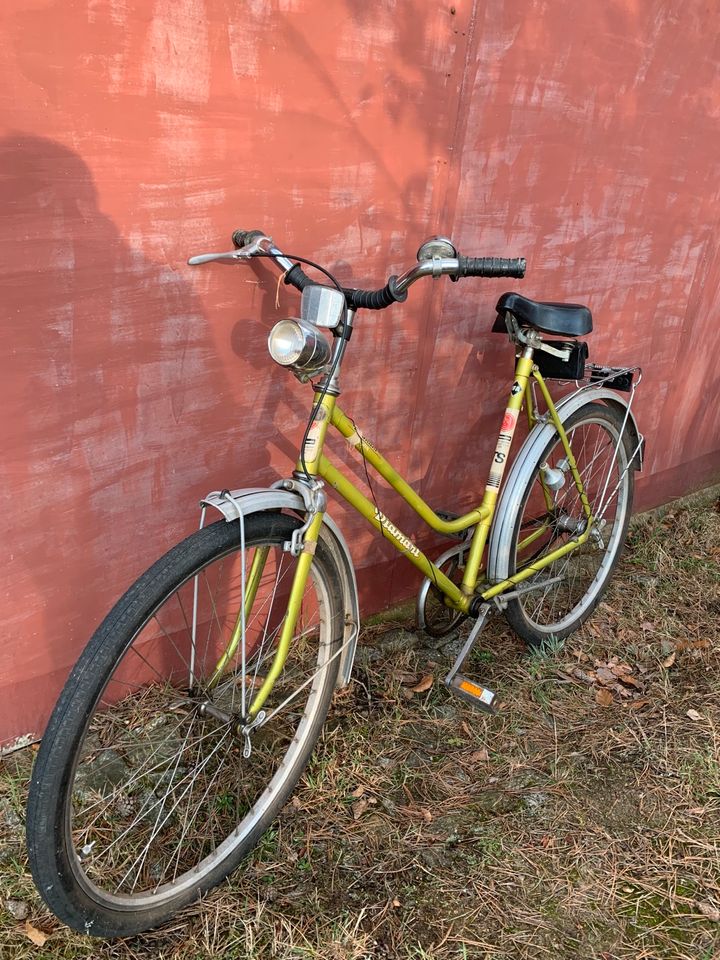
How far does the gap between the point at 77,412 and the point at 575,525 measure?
1941 millimetres

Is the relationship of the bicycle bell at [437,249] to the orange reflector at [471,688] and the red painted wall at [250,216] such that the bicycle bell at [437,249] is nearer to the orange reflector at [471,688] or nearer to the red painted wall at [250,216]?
the red painted wall at [250,216]

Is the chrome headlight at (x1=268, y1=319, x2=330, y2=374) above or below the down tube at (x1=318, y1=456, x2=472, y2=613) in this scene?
above

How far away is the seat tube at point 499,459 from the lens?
2436mm

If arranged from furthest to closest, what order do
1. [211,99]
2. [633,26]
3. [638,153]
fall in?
[638,153]
[633,26]
[211,99]

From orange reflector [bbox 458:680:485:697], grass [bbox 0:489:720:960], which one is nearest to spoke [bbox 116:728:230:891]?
Result: grass [bbox 0:489:720:960]

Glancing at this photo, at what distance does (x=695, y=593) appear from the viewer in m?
3.36

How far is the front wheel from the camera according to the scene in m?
1.50

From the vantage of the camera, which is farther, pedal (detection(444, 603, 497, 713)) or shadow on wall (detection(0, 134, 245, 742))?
pedal (detection(444, 603, 497, 713))

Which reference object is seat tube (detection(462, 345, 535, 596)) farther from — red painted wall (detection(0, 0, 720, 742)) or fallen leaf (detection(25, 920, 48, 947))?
fallen leaf (detection(25, 920, 48, 947))

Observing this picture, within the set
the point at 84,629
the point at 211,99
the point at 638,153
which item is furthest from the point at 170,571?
the point at 638,153

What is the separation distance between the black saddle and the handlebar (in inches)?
18.5

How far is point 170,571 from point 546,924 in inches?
55.2

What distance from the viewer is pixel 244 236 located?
1909 millimetres

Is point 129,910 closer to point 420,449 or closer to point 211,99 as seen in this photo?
point 420,449
